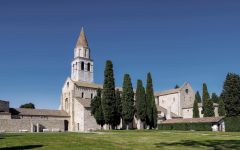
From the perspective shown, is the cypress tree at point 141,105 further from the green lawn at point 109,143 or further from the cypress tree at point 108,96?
the green lawn at point 109,143

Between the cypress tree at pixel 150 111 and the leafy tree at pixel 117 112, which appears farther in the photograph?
the cypress tree at pixel 150 111

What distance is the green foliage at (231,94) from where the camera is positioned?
57794mm

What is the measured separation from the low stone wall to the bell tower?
17.7m

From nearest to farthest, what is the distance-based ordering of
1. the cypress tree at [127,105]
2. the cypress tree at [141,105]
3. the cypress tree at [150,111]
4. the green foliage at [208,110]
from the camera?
1. the cypress tree at [127,105]
2. the cypress tree at [141,105]
3. the cypress tree at [150,111]
4. the green foliage at [208,110]

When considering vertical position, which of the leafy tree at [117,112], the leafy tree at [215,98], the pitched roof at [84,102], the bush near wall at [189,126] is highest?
the leafy tree at [215,98]

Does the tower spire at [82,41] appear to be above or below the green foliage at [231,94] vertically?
above

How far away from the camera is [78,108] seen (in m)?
70.7

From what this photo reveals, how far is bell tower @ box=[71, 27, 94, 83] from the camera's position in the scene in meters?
→ 84.2

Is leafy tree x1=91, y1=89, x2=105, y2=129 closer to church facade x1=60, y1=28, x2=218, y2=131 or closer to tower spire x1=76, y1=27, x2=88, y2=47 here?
church facade x1=60, y1=28, x2=218, y2=131

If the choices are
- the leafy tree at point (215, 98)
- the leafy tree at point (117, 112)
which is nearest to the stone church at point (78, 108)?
the leafy tree at point (117, 112)

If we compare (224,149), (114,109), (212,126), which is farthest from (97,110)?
(224,149)

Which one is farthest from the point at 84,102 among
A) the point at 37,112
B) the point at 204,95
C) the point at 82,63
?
the point at 204,95

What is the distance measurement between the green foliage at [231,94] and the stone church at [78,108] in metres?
20.1

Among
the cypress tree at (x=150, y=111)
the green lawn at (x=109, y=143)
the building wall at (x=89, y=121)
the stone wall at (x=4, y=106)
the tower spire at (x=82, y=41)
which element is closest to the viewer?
the green lawn at (x=109, y=143)
